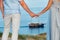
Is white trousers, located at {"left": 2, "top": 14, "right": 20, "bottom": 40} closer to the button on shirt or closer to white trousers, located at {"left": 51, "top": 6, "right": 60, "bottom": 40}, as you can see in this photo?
the button on shirt

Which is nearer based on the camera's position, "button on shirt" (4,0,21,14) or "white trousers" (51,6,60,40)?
"button on shirt" (4,0,21,14)

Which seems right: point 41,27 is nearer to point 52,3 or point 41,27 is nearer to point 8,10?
point 52,3

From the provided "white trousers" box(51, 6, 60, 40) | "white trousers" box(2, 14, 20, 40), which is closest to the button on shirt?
"white trousers" box(2, 14, 20, 40)

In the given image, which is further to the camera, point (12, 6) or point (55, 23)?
point (55, 23)

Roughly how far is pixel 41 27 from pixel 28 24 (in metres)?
0.23

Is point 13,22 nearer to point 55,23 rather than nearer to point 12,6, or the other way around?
point 12,6

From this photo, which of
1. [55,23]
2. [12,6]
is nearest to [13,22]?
[12,6]

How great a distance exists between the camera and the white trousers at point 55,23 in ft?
9.62

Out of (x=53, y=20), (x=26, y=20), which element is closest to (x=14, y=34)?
(x=53, y=20)

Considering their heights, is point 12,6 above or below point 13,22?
above

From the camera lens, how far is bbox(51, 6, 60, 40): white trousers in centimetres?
293

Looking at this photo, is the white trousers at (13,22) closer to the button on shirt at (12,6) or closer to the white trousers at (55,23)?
the button on shirt at (12,6)

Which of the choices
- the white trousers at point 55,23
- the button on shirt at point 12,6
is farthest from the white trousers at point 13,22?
the white trousers at point 55,23

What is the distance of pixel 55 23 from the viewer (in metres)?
3.00
